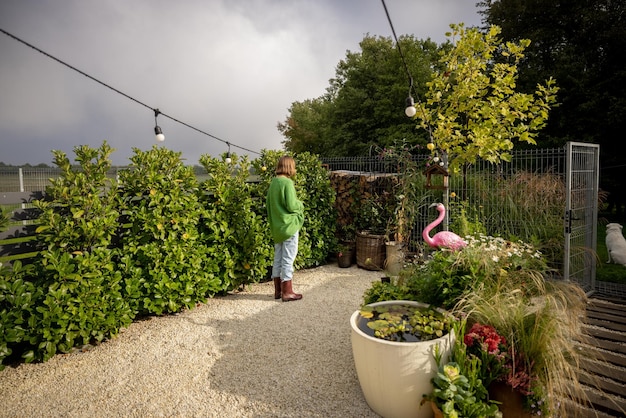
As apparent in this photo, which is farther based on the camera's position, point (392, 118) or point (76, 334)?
point (392, 118)

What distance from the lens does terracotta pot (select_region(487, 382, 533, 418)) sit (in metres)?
2.41

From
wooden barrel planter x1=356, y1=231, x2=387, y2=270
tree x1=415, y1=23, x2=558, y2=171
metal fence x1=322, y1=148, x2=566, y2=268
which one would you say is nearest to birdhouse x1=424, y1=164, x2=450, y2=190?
metal fence x1=322, y1=148, x2=566, y2=268

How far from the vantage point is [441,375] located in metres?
2.35

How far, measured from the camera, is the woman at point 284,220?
502 cm

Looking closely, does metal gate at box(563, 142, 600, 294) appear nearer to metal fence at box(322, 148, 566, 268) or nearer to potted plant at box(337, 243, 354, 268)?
metal fence at box(322, 148, 566, 268)

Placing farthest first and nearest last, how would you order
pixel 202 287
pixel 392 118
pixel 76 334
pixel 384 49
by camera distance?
pixel 384 49, pixel 392 118, pixel 202 287, pixel 76 334

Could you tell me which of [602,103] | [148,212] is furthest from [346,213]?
[602,103]

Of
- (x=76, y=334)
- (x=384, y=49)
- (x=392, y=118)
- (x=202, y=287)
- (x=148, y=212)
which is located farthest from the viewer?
(x=384, y=49)

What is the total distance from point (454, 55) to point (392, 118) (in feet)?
56.9

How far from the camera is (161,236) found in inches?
171

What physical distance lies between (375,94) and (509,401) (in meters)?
22.3

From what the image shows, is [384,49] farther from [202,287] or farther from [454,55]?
[202,287]

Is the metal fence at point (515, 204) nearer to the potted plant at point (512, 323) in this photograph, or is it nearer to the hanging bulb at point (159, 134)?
the potted plant at point (512, 323)

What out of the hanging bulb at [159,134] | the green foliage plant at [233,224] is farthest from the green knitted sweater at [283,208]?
the hanging bulb at [159,134]
